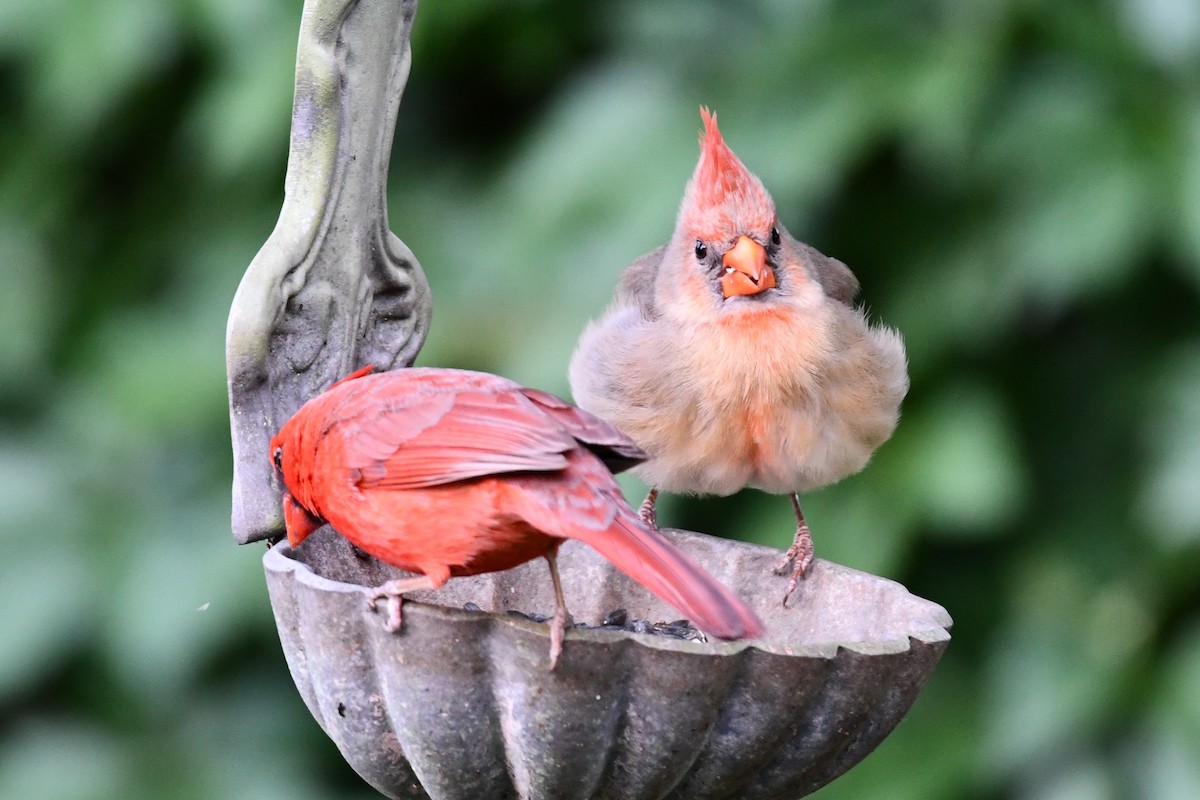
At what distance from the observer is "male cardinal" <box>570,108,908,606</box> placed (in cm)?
236

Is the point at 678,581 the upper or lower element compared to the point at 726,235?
lower

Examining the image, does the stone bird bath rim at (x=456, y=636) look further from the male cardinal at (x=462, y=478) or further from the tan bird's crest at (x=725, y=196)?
the tan bird's crest at (x=725, y=196)

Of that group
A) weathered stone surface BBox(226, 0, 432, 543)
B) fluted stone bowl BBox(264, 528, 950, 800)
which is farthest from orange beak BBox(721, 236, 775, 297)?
fluted stone bowl BBox(264, 528, 950, 800)

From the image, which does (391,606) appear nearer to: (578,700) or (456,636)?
(456,636)

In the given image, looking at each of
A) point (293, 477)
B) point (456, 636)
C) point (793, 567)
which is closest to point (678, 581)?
point (456, 636)

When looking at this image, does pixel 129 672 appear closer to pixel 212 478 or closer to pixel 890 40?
pixel 212 478

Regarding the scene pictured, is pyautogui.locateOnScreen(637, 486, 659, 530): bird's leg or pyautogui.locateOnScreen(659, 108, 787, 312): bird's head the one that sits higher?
pyautogui.locateOnScreen(659, 108, 787, 312): bird's head

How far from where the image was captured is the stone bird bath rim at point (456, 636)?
1.65 meters

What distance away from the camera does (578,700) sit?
64.9 inches

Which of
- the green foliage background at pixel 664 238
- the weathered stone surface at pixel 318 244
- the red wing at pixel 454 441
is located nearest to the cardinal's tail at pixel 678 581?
the red wing at pixel 454 441

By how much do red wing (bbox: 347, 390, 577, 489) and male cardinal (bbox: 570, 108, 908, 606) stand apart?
61 centimetres

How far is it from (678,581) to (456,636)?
239mm

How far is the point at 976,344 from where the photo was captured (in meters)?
3.00

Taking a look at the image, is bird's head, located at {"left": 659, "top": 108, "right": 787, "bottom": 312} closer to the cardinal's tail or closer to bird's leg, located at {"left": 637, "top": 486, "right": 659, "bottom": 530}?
bird's leg, located at {"left": 637, "top": 486, "right": 659, "bottom": 530}
